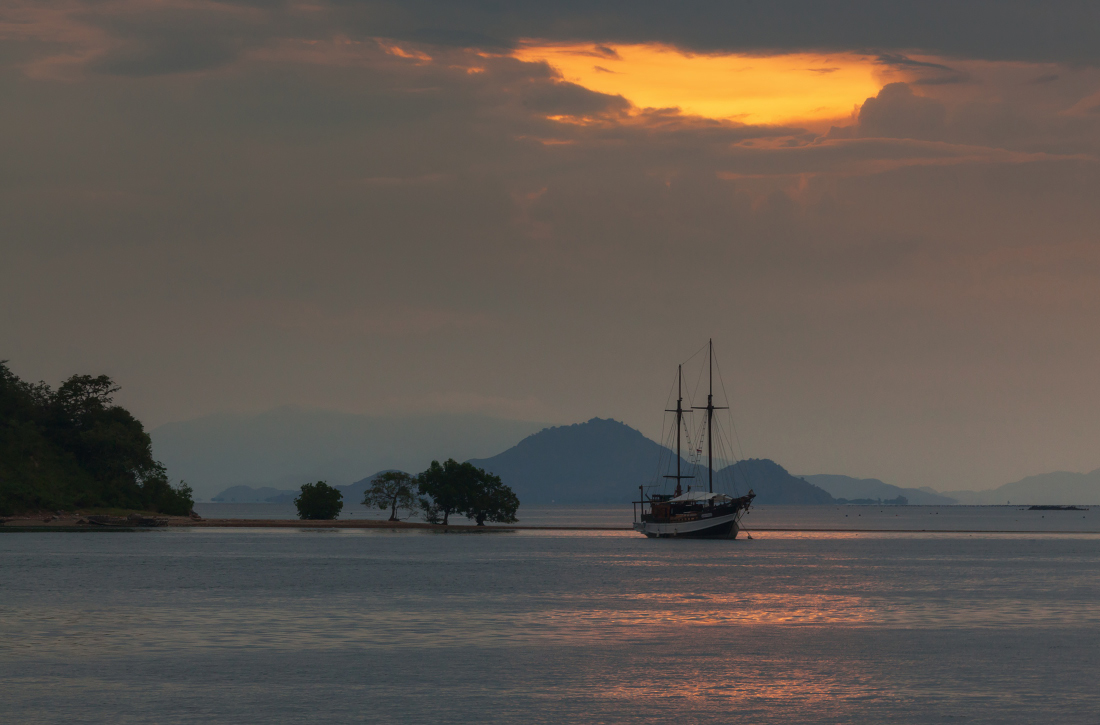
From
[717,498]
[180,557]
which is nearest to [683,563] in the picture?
[180,557]

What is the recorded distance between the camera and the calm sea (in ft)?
111

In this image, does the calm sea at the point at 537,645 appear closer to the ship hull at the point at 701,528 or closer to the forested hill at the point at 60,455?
the ship hull at the point at 701,528

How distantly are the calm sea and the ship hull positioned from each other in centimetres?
7313

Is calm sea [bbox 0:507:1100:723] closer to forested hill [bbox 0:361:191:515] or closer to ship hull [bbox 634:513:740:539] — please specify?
ship hull [bbox 634:513:740:539]

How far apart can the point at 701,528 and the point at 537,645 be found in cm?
12963

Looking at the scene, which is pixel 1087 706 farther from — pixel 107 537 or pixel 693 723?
pixel 107 537

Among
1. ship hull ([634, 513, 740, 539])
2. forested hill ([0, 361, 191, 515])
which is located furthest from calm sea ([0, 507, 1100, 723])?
forested hill ([0, 361, 191, 515])

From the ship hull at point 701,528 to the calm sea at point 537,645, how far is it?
73126 mm

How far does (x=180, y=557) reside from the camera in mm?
113375

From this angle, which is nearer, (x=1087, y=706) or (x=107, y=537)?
(x=1087, y=706)

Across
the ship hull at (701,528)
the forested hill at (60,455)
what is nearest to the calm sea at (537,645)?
the ship hull at (701,528)

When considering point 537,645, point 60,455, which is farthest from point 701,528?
point 537,645

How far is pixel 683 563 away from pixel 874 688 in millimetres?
78561

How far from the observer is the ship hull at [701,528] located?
174 m
